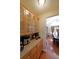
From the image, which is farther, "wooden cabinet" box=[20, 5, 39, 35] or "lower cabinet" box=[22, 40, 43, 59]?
"wooden cabinet" box=[20, 5, 39, 35]

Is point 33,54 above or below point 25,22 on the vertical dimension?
below

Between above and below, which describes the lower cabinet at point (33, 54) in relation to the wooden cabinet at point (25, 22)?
below

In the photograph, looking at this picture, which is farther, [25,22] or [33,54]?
[33,54]

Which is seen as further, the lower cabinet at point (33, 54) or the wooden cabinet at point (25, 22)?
the wooden cabinet at point (25, 22)

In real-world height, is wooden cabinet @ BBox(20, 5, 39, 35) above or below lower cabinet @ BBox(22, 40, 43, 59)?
above

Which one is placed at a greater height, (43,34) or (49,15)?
(49,15)
